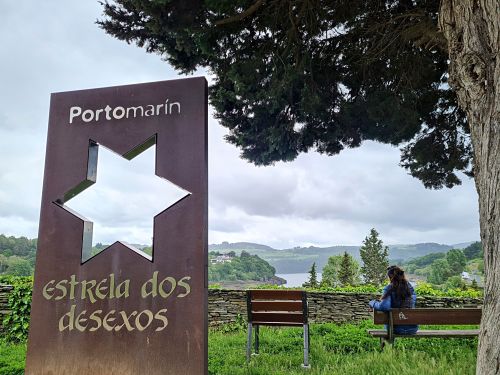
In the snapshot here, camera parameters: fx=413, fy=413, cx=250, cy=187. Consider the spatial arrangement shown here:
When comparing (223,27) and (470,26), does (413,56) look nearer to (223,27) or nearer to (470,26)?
(470,26)

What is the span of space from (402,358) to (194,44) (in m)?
4.91

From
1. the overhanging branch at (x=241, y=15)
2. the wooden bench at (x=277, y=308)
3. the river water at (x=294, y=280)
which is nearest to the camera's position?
the overhanging branch at (x=241, y=15)

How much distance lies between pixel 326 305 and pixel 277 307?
3.66 meters

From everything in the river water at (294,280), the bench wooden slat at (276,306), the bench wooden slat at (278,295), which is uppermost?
the river water at (294,280)

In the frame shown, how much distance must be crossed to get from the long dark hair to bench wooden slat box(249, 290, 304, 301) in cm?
138

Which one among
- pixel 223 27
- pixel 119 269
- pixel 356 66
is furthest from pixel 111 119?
pixel 356 66

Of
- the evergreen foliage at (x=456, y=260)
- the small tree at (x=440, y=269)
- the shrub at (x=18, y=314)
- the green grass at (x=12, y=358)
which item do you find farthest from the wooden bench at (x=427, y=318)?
the evergreen foliage at (x=456, y=260)

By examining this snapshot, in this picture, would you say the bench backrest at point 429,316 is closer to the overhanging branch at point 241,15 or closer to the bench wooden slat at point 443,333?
the bench wooden slat at point 443,333

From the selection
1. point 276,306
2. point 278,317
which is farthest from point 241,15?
point 278,317

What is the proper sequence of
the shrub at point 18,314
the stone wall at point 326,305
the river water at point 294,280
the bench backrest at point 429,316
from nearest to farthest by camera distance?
the bench backrest at point 429,316
the shrub at point 18,314
the stone wall at point 326,305
the river water at point 294,280

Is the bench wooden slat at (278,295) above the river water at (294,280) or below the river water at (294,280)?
below

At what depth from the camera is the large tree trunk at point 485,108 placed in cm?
342

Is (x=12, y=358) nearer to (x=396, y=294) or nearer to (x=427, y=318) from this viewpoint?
(x=396, y=294)

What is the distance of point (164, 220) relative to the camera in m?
3.68
